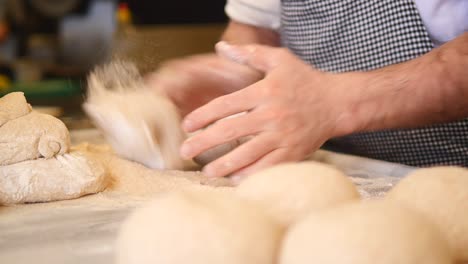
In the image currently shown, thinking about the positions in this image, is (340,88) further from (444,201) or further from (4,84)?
(4,84)

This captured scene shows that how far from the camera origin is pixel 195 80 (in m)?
1.19

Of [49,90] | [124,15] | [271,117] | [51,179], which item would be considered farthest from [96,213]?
[124,15]

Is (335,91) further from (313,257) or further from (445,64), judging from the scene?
(313,257)

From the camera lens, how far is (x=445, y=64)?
108cm

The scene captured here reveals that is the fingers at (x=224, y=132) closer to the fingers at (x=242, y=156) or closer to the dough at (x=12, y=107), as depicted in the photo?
the fingers at (x=242, y=156)

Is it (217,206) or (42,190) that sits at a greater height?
(217,206)

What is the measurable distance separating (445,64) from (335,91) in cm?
24

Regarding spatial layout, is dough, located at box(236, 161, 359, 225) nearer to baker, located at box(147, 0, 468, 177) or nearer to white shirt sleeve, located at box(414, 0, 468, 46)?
baker, located at box(147, 0, 468, 177)

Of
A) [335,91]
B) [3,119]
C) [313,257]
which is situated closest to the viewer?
[313,257]

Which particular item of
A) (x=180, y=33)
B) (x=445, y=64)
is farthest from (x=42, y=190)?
(x=180, y=33)

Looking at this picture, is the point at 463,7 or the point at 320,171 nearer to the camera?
the point at 320,171

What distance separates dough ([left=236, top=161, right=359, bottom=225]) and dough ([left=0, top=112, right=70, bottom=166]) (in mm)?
→ 511

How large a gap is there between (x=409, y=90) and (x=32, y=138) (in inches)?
28.3

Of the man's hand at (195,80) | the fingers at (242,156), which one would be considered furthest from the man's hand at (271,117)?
the man's hand at (195,80)
